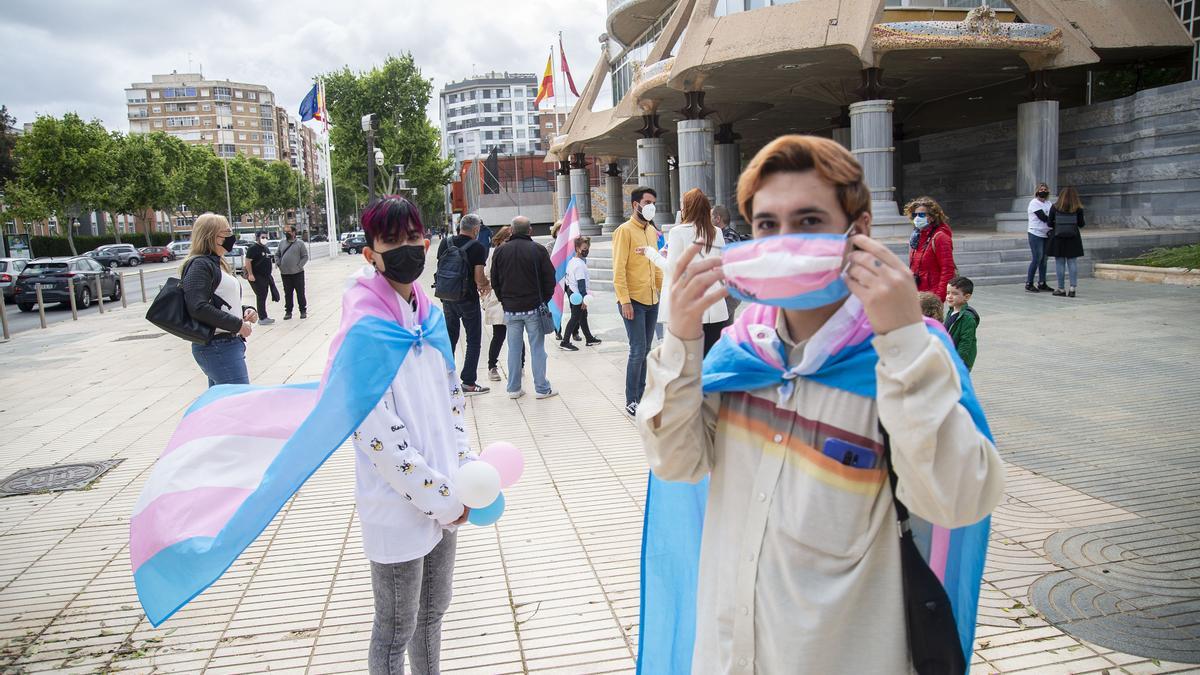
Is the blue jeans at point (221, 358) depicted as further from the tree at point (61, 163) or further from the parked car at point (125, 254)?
the parked car at point (125, 254)

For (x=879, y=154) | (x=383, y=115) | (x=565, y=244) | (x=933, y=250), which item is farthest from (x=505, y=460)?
(x=383, y=115)

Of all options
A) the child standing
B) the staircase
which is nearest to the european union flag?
the staircase

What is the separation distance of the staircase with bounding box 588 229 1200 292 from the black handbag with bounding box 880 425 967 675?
1686 centimetres

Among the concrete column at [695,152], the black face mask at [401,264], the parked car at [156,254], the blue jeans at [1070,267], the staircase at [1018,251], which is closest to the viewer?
the black face mask at [401,264]

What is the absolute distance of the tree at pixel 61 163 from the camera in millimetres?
46875

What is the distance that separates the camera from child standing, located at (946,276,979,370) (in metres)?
5.66

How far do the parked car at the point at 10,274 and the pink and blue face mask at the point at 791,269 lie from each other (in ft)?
93.5

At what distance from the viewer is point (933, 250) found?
7652mm

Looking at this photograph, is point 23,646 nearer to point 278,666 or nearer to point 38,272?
point 278,666

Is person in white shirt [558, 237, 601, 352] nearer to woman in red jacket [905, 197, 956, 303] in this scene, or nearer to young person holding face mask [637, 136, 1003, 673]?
woman in red jacket [905, 197, 956, 303]

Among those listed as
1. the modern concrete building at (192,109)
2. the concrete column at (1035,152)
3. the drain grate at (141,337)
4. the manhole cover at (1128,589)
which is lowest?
the manhole cover at (1128,589)

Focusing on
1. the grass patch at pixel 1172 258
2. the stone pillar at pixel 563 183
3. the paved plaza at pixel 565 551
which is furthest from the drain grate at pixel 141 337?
the stone pillar at pixel 563 183

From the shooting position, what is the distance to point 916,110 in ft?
96.2

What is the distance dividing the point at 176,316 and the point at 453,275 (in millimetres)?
3864
